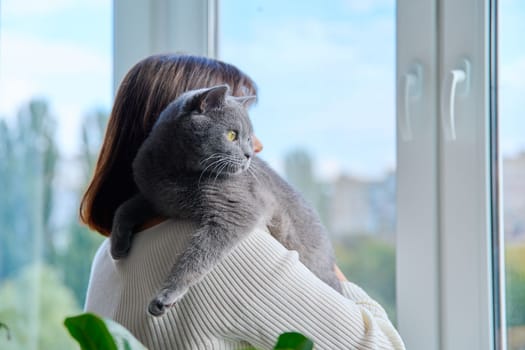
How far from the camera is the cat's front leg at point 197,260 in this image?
97 cm

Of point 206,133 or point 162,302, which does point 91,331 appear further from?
point 206,133

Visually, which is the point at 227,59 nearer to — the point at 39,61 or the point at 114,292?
the point at 39,61

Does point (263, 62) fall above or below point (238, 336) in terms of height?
above

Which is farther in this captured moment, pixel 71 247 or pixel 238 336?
pixel 71 247

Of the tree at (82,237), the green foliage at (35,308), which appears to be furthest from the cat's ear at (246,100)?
the green foliage at (35,308)

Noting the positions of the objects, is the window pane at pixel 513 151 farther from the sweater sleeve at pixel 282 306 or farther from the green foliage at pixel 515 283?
the sweater sleeve at pixel 282 306

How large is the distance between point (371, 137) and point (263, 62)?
41 cm

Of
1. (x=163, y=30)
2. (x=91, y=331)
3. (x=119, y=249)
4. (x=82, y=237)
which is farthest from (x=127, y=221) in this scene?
(x=163, y=30)

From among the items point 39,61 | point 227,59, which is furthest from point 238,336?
point 39,61

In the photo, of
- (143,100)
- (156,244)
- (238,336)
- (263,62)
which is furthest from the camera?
(263,62)

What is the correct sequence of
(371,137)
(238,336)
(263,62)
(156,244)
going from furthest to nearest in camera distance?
(263,62) → (371,137) → (156,244) → (238,336)

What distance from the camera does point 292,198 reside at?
1.27 m

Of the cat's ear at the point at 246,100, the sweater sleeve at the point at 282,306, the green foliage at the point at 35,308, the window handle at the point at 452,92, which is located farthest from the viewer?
the green foliage at the point at 35,308

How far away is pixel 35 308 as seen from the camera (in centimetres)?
177
